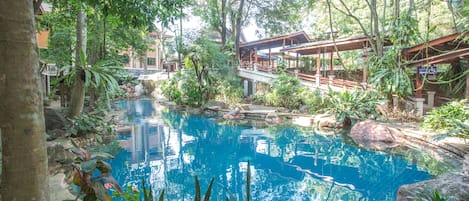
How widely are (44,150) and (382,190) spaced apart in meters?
4.83

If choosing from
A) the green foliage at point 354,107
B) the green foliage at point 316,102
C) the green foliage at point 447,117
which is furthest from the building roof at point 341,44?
the green foliage at point 447,117

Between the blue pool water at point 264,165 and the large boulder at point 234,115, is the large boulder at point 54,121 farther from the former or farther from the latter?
the large boulder at point 234,115

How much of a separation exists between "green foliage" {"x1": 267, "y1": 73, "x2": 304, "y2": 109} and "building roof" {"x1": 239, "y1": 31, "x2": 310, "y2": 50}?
12.9 ft

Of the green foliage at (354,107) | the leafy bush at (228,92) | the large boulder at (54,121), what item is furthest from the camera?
the leafy bush at (228,92)

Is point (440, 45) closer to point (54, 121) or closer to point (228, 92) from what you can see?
point (228, 92)

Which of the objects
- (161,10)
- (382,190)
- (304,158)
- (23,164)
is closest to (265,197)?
(382,190)

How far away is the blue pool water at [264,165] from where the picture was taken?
4.44m

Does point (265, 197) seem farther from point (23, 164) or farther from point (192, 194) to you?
point (23, 164)

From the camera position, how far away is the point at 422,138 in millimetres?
6965

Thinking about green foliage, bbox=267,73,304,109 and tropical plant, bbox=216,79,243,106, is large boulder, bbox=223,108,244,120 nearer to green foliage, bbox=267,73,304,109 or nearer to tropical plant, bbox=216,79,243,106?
tropical plant, bbox=216,79,243,106

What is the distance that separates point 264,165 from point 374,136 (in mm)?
3671

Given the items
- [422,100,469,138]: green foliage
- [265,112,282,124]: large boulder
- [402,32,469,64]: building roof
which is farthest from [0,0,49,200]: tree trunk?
[265,112,282,124]: large boulder

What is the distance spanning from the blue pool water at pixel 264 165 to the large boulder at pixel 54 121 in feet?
4.38

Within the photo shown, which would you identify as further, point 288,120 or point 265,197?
point 288,120
